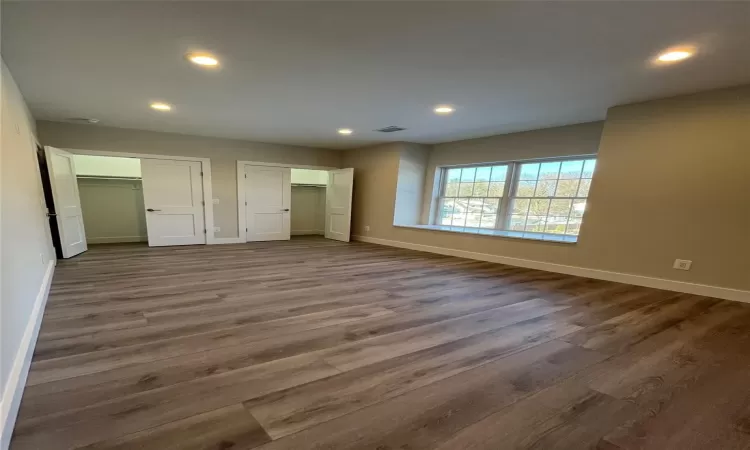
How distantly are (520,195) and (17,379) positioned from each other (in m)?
5.79

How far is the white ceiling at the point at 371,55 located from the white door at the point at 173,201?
5.49ft

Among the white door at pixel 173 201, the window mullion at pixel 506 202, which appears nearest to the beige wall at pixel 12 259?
the white door at pixel 173 201

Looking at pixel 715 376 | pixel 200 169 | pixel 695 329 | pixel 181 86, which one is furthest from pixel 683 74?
pixel 200 169

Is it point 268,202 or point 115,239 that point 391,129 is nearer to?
point 268,202

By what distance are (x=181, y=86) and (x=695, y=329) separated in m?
5.12

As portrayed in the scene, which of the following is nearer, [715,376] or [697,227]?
[715,376]

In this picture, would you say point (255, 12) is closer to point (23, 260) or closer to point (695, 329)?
point (23, 260)

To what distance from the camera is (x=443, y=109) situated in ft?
12.2

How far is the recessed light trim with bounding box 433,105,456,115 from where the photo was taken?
11.9 ft

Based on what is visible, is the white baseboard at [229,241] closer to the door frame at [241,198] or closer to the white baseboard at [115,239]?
the door frame at [241,198]

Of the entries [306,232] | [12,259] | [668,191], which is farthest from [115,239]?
[668,191]

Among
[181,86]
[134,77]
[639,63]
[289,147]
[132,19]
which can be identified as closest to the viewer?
[132,19]

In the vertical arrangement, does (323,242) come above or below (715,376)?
below

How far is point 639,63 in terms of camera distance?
236cm
